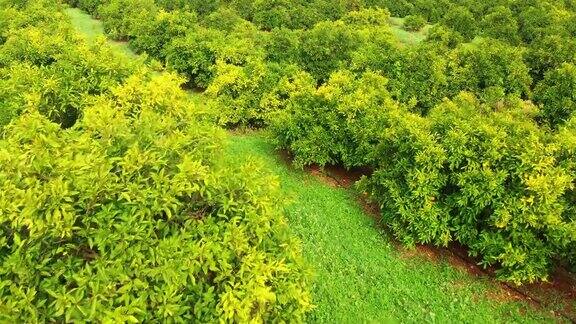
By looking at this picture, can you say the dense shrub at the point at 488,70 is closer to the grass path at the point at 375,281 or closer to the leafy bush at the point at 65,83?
the grass path at the point at 375,281

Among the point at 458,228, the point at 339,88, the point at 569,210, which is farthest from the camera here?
the point at 339,88

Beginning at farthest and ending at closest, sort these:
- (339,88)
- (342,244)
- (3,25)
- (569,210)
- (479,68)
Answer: (3,25) → (479,68) → (339,88) → (342,244) → (569,210)

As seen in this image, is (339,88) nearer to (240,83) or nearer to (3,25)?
(240,83)

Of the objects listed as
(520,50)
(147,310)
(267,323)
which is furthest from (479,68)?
(147,310)

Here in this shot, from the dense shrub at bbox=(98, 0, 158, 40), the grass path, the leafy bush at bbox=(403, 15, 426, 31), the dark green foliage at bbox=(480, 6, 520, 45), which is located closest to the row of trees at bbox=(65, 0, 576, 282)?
the dark green foliage at bbox=(480, 6, 520, 45)

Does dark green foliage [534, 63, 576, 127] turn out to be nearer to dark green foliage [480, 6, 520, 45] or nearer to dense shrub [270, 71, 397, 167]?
dense shrub [270, 71, 397, 167]

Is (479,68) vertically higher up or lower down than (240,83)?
higher up

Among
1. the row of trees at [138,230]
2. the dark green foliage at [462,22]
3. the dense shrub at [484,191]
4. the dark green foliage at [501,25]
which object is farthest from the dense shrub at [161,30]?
the row of trees at [138,230]

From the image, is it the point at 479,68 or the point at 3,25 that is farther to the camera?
the point at 3,25
